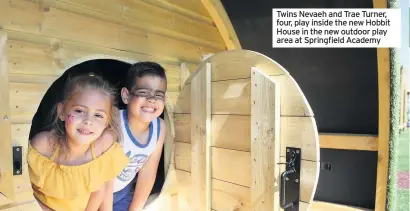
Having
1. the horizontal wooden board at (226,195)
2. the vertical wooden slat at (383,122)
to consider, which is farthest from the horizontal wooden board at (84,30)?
the vertical wooden slat at (383,122)

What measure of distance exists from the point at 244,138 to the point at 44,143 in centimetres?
87

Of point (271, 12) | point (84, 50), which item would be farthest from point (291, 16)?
point (84, 50)

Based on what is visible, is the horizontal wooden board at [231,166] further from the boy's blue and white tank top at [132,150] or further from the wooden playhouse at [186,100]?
the boy's blue and white tank top at [132,150]

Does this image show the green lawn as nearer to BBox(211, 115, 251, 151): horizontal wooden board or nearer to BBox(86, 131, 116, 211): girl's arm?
BBox(211, 115, 251, 151): horizontal wooden board

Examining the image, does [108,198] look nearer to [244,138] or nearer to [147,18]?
[244,138]

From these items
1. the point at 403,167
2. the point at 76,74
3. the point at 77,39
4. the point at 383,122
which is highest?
the point at 77,39

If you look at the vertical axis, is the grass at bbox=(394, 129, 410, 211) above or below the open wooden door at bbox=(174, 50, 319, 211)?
below

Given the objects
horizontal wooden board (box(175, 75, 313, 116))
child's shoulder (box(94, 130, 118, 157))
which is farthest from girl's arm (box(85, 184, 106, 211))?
horizontal wooden board (box(175, 75, 313, 116))

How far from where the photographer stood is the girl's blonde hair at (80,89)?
1.27 metres

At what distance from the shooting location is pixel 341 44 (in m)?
2.30

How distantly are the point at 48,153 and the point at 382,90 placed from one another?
2041 mm

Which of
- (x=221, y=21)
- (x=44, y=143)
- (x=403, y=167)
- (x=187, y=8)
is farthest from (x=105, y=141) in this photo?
(x=403, y=167)

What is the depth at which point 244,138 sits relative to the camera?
1468 mm

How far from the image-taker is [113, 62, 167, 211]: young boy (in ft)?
5.01
